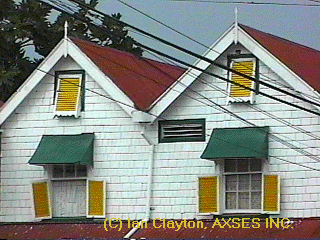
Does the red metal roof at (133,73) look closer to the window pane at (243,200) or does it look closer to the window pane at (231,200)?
the window pane at (231,200)

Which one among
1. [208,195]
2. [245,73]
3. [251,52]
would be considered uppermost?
[251,52]

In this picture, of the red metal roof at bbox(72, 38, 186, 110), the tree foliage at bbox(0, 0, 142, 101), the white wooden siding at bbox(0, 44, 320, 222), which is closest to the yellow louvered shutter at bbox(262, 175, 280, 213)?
the white wooden siding at bbox(0, 44, 320, 222)

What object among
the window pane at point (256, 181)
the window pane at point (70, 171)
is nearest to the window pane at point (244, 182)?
the window pane at point (256, 181)

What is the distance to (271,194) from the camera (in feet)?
75.8

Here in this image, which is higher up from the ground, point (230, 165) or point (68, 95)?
point (68, 95)

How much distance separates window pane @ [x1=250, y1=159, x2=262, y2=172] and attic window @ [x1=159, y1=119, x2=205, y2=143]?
1.39m

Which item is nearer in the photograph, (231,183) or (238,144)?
(238,144)

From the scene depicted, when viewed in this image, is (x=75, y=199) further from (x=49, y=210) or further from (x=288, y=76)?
(x=288, y=76)

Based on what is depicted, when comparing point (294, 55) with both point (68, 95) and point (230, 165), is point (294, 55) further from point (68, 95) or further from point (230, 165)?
point (68, 95)

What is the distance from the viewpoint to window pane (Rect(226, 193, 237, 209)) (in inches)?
937

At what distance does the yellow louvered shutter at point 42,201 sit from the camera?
2508 cm

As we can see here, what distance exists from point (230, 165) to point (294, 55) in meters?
3.81

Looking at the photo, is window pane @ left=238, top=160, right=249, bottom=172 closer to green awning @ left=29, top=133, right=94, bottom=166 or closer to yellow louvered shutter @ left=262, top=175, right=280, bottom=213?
yellow louvered shutter @ left=262, top=175, right=280, bottom=213

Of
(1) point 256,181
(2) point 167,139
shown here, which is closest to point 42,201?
(2) point 167,139
